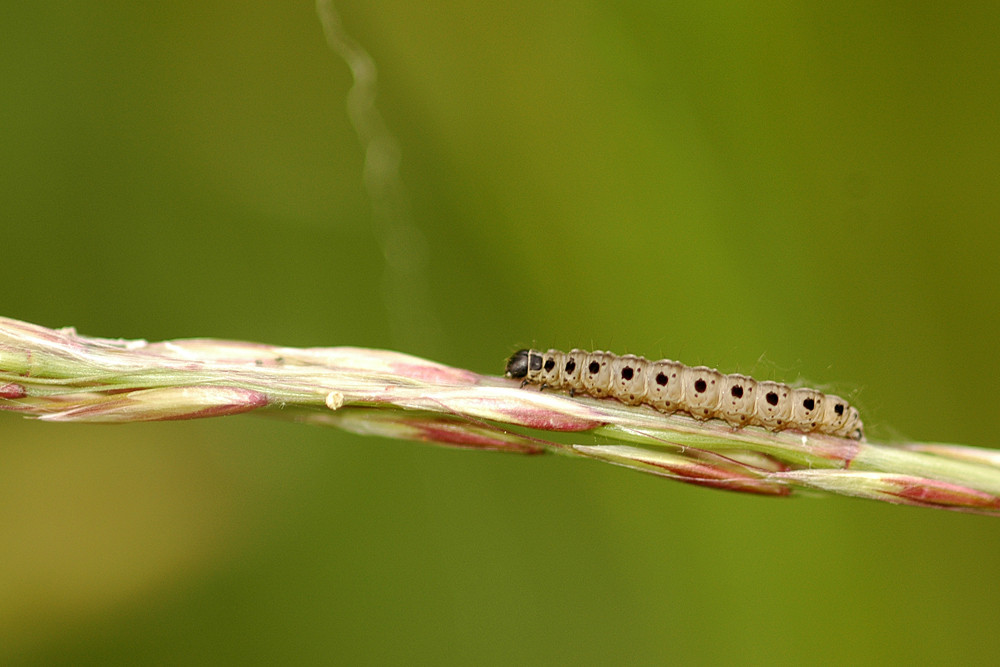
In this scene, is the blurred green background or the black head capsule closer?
the black head capsule

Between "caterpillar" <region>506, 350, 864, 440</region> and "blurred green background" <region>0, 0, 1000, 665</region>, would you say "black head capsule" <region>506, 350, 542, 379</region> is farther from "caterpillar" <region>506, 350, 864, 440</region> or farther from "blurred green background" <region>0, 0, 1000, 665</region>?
"blurred green background" <region>0, 0, 1000, 665</region>

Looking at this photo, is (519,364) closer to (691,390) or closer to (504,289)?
(691,390)

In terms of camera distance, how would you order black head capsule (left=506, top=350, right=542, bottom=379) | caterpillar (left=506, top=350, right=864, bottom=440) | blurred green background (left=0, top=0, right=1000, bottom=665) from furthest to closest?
blurred green background (left=0, top=0, right=1000, bottom=665), black head capsule (left=506, top=350, right=542, bottom=379), caterpillar (left=506, top=350, right=864, bottom=440)

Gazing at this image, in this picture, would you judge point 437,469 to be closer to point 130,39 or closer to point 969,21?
point 130,39

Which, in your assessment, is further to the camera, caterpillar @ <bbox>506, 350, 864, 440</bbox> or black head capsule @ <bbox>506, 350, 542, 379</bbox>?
black head capsule @ <bbox>506, 350, 542, 379</bbox>

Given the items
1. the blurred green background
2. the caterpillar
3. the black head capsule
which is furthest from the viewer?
the blurred green background

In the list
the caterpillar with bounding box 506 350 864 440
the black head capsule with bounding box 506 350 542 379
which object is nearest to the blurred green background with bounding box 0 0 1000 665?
the caterpillar with bounding box 506 350 864 440
